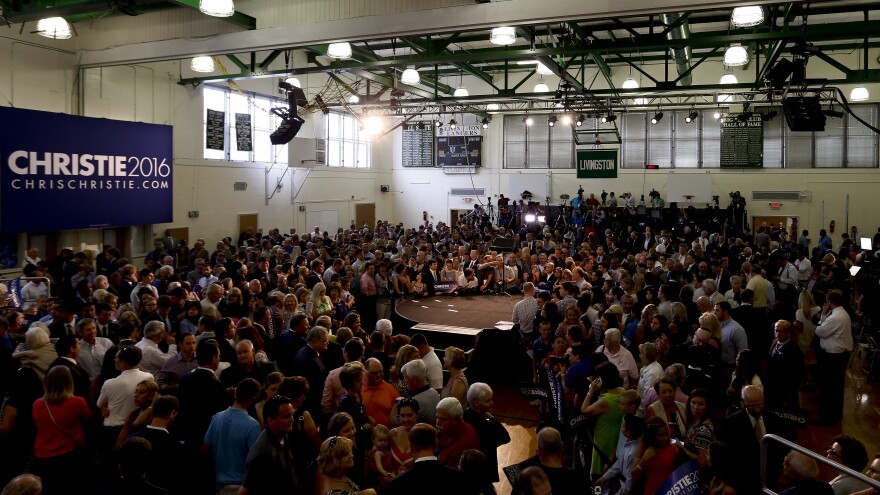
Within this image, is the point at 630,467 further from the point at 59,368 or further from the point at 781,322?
the point at 59,368

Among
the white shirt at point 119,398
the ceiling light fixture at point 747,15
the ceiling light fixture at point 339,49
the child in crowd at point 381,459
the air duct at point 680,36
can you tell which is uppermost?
the air duct at point 680,36

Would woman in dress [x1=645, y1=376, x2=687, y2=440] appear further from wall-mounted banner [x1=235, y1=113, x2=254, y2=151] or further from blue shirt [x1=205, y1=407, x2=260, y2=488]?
wall-mounted banner [x1=235, y1=113, x2=254, y2=151]

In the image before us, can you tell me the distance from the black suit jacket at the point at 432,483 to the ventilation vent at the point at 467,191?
20158mm

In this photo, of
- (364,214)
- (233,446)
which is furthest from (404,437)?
(364,214)

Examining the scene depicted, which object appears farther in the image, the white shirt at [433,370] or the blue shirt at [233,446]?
the white shirt at [433,370]

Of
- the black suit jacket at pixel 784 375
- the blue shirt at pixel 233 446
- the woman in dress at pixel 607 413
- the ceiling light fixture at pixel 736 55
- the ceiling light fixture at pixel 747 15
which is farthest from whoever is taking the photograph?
the ceiling light fixture at pixel 736 55

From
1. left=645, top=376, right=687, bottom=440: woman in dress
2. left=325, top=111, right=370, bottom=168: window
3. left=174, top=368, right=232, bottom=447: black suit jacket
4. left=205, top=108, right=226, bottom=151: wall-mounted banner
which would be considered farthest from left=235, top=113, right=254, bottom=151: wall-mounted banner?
left=645, top=376, right=687, bottom=440: woman in dress

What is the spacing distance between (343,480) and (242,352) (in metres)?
1.68

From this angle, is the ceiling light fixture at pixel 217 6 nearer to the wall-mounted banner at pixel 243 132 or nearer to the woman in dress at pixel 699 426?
the woman in dress at pixel 699 426

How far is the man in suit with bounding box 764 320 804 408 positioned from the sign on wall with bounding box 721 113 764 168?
52.0 feet

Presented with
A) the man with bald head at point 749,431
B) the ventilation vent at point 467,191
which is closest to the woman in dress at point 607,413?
the man with bald head at point 749,431

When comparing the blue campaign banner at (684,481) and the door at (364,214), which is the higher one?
the door at (364,214)

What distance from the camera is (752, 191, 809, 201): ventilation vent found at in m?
19.2

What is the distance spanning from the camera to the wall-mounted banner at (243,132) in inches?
620
